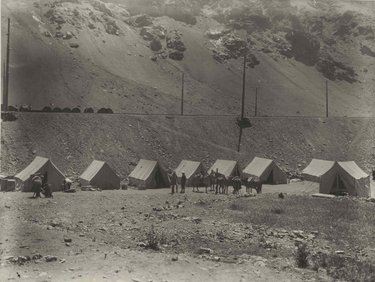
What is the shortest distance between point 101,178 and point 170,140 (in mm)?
18403

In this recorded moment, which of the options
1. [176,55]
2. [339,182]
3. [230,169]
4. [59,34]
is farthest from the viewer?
[176,55]

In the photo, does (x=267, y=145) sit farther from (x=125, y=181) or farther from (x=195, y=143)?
(x=125, y=181)

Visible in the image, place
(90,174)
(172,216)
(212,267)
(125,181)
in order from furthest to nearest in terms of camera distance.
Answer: (125,181) → (90,174) → (172,216) → (212,267)

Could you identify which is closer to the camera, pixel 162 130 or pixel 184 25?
pixel 162 130

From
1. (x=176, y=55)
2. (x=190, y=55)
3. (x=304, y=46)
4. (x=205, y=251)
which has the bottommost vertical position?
(x=205, y=251)

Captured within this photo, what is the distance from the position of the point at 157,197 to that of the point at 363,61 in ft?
366

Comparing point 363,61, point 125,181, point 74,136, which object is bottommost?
point 125,181

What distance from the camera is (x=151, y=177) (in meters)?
36.4

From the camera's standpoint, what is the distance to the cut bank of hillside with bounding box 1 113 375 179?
43344mm

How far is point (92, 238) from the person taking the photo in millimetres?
16734

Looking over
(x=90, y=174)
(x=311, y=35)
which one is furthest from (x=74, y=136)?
(x=311, y=35)

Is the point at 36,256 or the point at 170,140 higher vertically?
the point at 170,140

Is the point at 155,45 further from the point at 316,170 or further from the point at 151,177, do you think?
the point at 151,177

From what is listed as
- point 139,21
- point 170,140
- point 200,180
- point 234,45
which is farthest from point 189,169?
point 139,21
